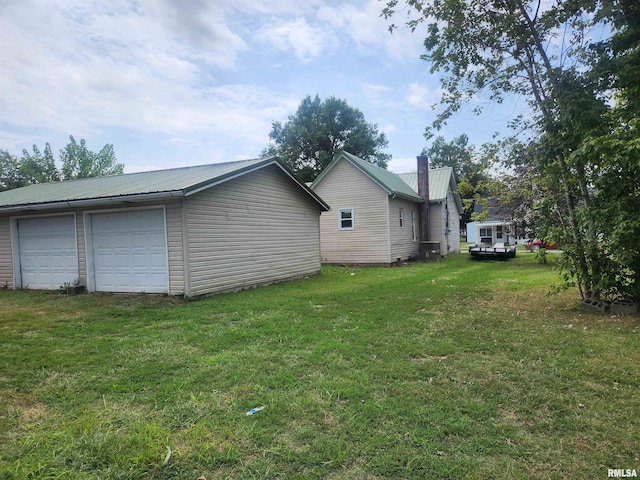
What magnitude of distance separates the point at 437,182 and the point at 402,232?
234 inches

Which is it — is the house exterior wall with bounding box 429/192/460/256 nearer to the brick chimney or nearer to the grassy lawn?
the brick chimney

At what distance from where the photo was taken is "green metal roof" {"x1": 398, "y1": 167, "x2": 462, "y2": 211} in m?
21.8

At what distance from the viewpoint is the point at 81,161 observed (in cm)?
4747

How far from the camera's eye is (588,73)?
21.1 ft

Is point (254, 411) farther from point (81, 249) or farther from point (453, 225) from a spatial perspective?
point (453, 225)

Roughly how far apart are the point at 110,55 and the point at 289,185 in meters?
7.83

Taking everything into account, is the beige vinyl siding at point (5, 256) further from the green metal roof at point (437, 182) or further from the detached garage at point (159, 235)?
the green metal roof at point (437, 182)

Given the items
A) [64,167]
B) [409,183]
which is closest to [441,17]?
[409,183]

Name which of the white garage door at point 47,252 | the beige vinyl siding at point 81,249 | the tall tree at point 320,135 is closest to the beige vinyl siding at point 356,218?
the beige vinyl siding at point 81,249

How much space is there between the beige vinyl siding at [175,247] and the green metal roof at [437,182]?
1599cm

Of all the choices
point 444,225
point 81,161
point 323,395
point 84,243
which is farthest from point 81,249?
point 81,161

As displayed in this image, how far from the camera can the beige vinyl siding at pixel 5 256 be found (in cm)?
1162

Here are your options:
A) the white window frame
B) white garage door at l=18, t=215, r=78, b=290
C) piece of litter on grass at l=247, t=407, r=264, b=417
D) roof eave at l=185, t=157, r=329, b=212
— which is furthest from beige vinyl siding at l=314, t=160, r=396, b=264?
piece of litter on grass at l=247, t=407, r=264, b=417

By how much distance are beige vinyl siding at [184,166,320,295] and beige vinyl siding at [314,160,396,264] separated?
3326 mm
